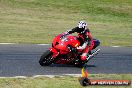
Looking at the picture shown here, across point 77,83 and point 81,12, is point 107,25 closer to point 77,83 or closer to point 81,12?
point 81,12

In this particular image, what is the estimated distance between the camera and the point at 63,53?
1557 cm

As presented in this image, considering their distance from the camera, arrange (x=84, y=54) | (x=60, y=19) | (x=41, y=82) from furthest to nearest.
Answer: (x=60, y=19)
(x=84, y=54)
(x=41, y=82)

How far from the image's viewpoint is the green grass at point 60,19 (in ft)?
78.9

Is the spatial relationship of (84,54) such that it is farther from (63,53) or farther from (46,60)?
(46,60)

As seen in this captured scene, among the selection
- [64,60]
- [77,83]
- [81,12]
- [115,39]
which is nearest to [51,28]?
[115,39]

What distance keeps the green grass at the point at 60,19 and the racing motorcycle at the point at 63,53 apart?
5701mm

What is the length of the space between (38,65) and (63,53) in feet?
3.28

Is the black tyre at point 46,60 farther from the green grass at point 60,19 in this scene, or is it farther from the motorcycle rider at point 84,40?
the green grass at point 60,19

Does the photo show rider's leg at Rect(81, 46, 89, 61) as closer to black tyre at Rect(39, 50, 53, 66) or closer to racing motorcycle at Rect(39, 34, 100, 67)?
racing motorcycle at Rect(39, 34, 100, 67)

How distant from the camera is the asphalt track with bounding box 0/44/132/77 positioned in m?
14.6

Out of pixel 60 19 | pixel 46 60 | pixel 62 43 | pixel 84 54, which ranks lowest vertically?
pixel 60 19

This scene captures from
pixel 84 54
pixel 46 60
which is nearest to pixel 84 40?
pixel 84 54

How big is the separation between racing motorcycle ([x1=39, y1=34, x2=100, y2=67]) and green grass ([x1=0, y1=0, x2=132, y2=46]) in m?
5.70

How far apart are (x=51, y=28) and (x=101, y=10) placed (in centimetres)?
889
